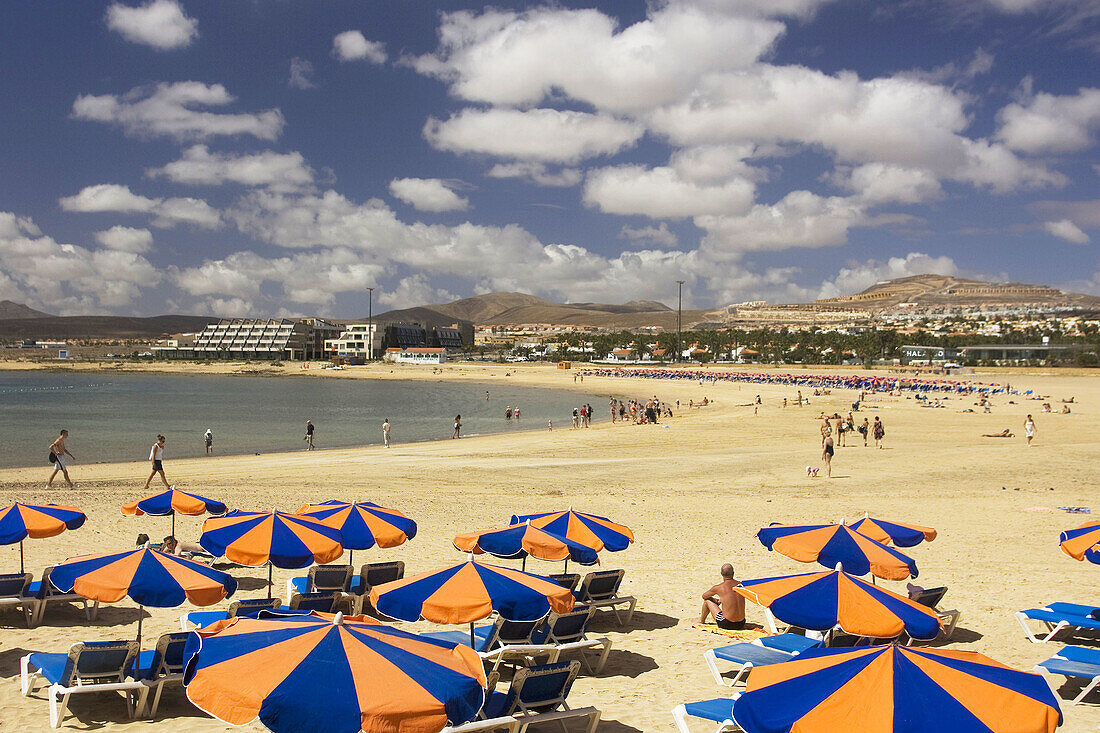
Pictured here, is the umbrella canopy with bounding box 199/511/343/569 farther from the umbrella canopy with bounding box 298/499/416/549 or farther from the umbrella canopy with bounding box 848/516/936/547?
the umbrella canopy with bounding box 848/516/936/547

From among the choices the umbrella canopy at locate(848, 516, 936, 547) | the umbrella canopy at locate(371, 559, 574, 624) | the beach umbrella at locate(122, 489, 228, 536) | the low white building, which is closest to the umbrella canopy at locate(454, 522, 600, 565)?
the umbrella canopy at locate(371, 559, 574, 624)

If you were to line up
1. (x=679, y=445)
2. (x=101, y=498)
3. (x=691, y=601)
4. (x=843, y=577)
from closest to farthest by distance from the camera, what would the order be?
(x=843, y=577) < (x=691, y=601) < (x=101, y=498) < (x=679, y=445)

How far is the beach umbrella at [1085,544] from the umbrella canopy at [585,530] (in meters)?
4.58

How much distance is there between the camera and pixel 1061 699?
671 cm

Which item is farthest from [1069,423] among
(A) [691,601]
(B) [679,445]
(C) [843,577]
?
(C) [843,577]

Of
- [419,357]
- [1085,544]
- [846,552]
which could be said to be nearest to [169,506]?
[846,552]

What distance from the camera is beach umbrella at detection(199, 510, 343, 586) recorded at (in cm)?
753

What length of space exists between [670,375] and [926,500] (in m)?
72.0

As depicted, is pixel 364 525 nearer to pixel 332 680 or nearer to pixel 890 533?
pixel 332 680

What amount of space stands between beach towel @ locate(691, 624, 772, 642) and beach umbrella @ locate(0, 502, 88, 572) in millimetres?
7065

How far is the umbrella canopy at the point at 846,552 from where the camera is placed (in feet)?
24.7

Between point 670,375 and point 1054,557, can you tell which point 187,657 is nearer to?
point 1054,557

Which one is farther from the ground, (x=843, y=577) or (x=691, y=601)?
(x=843, y=577)

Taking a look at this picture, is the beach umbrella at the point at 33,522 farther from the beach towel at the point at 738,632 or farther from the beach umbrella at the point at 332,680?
the beach towel at the point at 738,632
